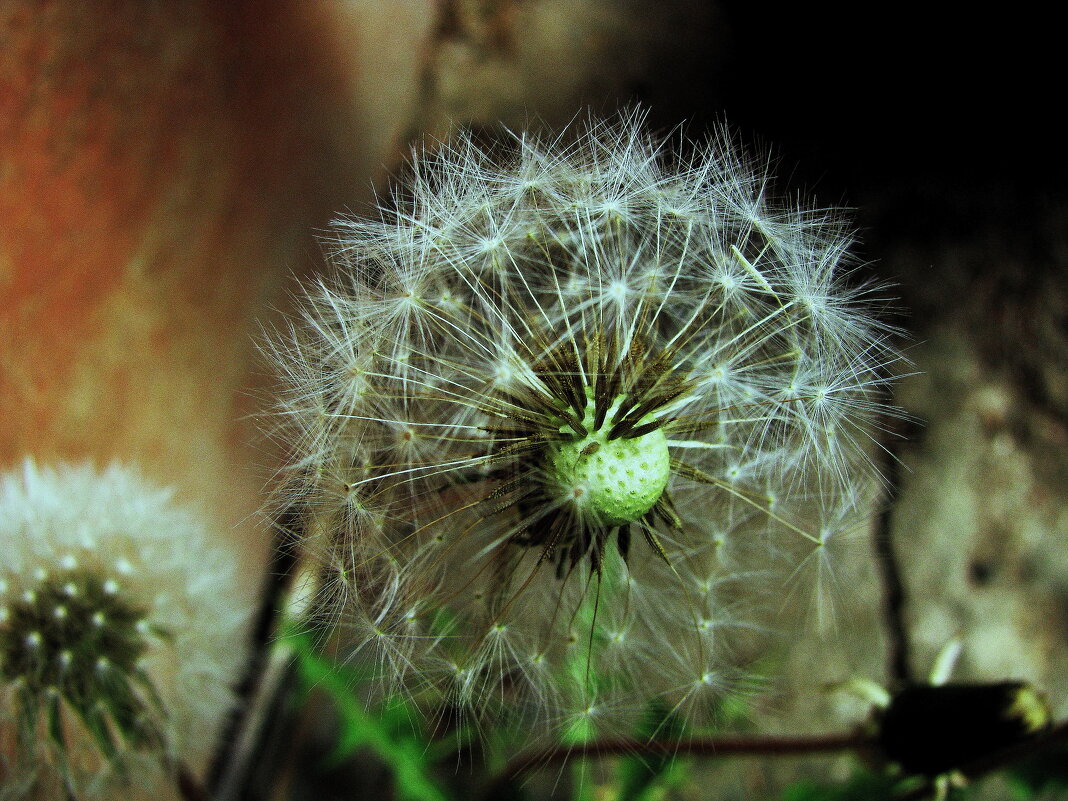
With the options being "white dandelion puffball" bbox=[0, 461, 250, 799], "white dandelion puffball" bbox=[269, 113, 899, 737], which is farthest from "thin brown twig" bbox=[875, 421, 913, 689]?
"white dandelion puffball" bbox=[0, 461, 250, 799]

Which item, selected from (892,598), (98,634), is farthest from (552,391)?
(892,598)

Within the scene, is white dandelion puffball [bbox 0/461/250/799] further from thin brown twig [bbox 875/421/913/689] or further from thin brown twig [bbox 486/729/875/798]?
thin brown twig [bbox 875/421/913/689]

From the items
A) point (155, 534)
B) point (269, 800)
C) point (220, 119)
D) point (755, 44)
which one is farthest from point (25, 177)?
point (269, 800)

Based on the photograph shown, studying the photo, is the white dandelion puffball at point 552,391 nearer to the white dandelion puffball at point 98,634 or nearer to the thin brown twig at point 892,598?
the white dandelion puffball at point 98,634

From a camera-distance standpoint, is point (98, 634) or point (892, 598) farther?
point (892, 598)

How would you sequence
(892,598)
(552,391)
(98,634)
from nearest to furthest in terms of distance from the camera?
(552,391)
(98,634)
(892,598)

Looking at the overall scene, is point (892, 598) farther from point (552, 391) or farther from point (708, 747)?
point (552, 391)
